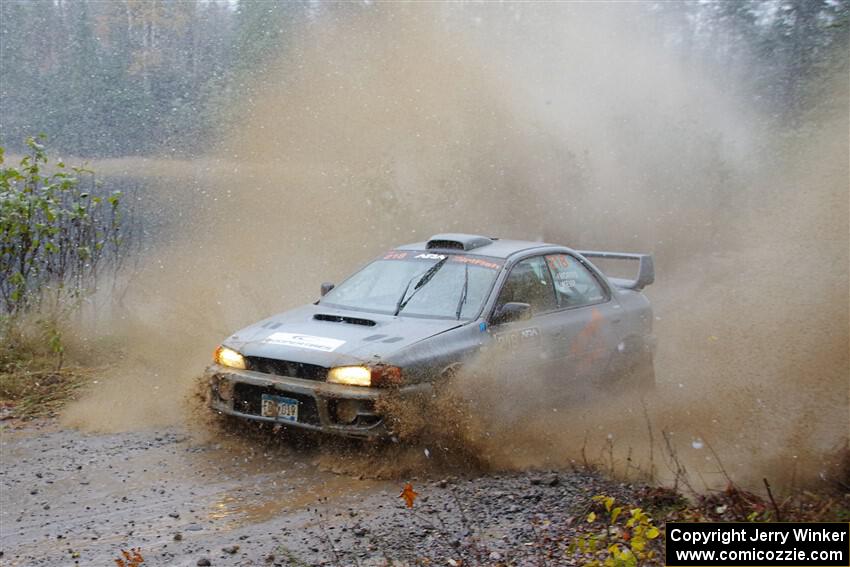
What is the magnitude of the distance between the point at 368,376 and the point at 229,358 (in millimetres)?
1168

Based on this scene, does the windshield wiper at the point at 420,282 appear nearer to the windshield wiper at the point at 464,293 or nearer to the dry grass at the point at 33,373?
the windshield wiper at the point at 464,293

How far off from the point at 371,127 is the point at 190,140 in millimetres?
3364

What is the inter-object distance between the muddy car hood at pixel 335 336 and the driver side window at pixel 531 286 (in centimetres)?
63

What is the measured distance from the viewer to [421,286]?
23.0 feet

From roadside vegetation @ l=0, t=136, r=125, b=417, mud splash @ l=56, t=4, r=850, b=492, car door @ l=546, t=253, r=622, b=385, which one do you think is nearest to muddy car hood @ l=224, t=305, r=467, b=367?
car door @ l=546, t=253, r=622, b=385

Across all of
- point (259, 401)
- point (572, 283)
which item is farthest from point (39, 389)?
point (572, 283)

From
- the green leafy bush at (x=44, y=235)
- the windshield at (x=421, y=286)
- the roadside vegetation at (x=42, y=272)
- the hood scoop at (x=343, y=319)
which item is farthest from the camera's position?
the green leafy bush at (x=44, y=235)

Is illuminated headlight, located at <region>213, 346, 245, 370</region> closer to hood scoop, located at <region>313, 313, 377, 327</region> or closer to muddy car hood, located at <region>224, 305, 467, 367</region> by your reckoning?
muddy car hood, located at <region>224, 305, 467, 367</region>

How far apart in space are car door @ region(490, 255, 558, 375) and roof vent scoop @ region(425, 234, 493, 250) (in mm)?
454

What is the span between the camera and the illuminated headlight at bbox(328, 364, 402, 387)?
584 centimetres

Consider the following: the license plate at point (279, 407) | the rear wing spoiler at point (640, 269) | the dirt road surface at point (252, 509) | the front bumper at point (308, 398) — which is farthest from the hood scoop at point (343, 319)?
the rear wing spoiler at point (640, 269)

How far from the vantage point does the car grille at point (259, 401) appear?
598 cm

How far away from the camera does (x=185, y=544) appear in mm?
4691

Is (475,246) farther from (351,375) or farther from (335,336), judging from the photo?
(351,375)
